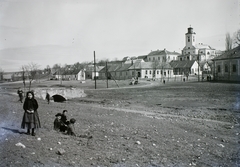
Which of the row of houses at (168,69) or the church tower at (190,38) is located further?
the church tower at (190,38)

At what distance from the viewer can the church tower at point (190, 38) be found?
10044 centimetres

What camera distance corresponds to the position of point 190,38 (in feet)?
334

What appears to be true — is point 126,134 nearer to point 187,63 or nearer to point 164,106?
point 164,106

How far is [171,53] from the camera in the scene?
351 feet

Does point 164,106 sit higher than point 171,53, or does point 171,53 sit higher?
point 171,53

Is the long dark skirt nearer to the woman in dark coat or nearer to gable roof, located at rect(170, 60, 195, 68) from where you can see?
the woman in dark coat

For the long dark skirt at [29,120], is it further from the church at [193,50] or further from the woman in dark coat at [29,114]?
the church at [193,50]

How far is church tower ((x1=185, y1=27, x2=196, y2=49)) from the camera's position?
100438 millimetres

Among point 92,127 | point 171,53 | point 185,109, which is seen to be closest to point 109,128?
point 92,127

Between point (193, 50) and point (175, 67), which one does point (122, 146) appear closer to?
point (175, 67)

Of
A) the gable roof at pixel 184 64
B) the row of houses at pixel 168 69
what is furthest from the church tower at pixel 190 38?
the gable roof at pixel 184 64

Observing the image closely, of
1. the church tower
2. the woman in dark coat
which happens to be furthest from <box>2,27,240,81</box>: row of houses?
the woman in dark coat

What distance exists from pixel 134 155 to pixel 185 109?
41.3ft

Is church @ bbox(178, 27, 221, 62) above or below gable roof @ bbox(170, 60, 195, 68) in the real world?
above
